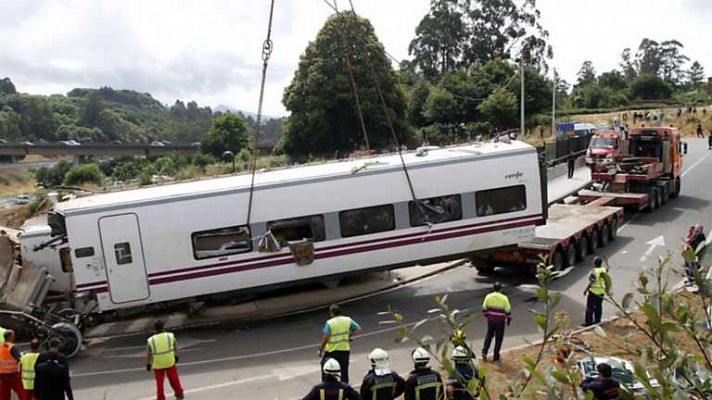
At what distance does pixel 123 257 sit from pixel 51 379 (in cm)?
472

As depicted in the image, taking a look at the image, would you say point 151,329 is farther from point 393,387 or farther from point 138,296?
point 393,387

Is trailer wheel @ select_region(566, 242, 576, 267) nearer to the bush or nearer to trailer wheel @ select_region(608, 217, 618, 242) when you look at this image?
trailer wheel @ select_region(608, 217, 618, 242)

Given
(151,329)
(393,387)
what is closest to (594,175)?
(151,329)

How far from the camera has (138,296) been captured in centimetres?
1414

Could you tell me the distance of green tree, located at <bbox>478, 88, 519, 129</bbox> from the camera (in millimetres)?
47906

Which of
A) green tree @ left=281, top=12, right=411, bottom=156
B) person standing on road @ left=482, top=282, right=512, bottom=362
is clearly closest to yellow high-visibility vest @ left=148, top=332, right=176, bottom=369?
person standing on road @ left=482, top=282, right=512, bottom=362

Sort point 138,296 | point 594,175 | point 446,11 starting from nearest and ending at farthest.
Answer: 1. point 138,296
2. point 594,175
3. point 446,11

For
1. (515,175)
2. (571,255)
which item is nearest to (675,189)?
(571,255)

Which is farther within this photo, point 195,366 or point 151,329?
point 151,329

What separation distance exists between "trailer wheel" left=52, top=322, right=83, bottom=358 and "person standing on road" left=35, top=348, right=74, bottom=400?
3632mm

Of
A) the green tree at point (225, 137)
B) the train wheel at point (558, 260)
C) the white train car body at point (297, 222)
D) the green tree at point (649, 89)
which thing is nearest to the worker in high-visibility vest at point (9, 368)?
the white train car body at point (297, 222)

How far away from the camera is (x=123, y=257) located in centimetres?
1399

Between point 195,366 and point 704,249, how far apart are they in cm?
1076

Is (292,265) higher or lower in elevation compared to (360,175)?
lower
